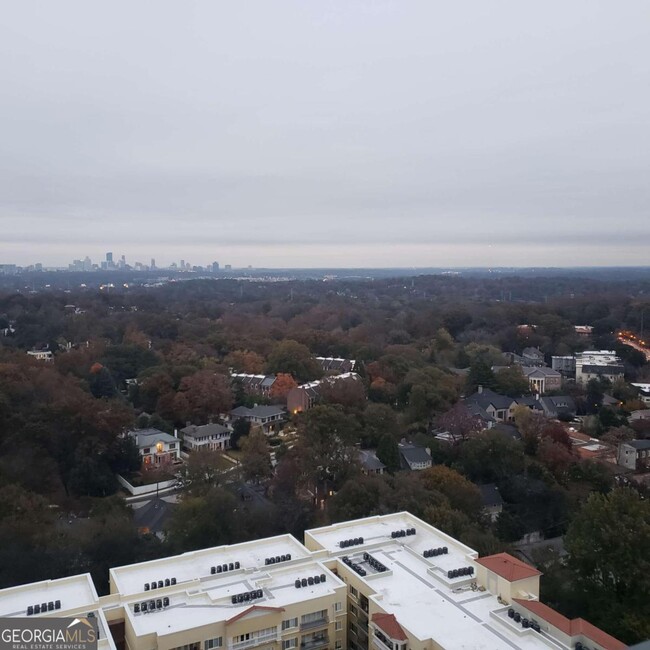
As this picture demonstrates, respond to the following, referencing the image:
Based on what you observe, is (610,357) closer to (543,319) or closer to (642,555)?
(543,319)

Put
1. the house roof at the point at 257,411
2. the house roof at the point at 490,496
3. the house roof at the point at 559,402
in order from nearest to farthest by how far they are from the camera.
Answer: the house roof at the point at 490,496
the house roof at the point at 257,411
the house roof at the point at 559,402

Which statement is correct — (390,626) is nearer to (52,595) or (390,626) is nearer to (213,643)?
(213,643)

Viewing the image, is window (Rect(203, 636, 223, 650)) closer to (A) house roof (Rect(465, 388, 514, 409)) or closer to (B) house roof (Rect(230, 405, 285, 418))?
(B) house roof (Rect(230, 405, 285, 418))

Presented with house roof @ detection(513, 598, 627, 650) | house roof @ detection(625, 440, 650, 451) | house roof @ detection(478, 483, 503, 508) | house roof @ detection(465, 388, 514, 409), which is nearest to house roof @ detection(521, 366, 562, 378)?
house roof @ detection(465, 388, 514, 409)

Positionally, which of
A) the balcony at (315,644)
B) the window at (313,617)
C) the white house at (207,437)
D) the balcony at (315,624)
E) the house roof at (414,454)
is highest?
the window at (313,617)

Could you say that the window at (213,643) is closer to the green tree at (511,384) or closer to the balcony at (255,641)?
the balcony at (255,641)

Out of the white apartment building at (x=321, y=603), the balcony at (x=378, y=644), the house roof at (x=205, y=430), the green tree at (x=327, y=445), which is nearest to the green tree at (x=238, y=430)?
the house roof at (x=205, y=430)

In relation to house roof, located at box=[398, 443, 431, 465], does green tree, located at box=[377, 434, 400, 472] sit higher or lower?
higher
